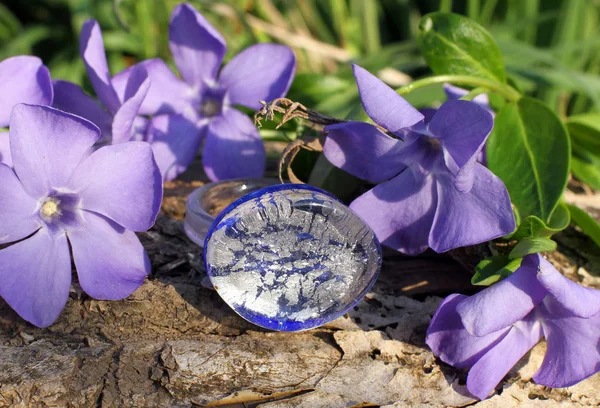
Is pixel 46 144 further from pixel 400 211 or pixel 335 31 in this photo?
pixel 335 31

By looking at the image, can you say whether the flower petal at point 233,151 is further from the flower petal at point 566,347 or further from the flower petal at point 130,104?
the flower petal at point 566,347

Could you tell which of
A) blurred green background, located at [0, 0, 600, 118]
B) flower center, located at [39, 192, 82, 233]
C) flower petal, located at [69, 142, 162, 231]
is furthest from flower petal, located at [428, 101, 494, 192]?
blurred green background, located at [0, 0, 600, 118]

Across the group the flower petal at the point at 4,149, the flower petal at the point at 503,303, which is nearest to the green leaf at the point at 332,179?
the flower petal at the point at 503,303

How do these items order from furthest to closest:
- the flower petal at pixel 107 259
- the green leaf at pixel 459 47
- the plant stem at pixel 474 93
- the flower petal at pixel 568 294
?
the green leaf at pixel 459 47
the plant stem at pixel 474 93
the flower petal at pixel 107 259
the flower petal at pixel 568 294

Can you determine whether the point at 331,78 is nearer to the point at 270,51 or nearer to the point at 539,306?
the point at 270,51

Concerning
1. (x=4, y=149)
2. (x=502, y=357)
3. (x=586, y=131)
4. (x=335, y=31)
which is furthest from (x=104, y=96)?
(x=335, y=31)

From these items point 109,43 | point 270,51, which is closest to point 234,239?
point 270,51
